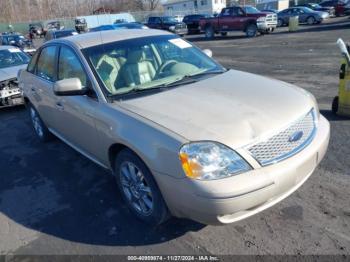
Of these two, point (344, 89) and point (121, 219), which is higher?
point (344, 89)

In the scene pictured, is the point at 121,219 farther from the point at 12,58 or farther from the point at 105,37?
the point at 12,58

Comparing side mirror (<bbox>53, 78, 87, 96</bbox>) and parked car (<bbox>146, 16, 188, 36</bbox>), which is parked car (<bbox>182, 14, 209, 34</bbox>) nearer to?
parked car (<bbox>146, 16, 188, 36</bbox>)

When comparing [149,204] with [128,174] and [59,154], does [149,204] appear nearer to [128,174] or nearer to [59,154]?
[128,174]

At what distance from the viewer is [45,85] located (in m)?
4.68

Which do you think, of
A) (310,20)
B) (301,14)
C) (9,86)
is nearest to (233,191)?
(9,86)

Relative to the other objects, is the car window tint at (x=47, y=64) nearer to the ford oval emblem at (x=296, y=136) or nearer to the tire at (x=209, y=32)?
the ford oval emblem at (x=296, y=136)

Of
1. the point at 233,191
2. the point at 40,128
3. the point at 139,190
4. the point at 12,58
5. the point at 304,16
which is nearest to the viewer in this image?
the point at 233,191

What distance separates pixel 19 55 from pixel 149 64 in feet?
22.8

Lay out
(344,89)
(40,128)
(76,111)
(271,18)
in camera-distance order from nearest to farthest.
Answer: (76,111), (344,89), (40,128), (271,18)

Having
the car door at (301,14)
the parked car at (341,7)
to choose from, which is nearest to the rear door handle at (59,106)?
the car door at (301,14)

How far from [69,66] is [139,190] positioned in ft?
6.00

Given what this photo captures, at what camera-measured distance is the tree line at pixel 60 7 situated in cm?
7694

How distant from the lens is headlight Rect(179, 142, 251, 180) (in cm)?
253

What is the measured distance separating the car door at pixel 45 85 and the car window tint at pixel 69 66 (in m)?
0.25
